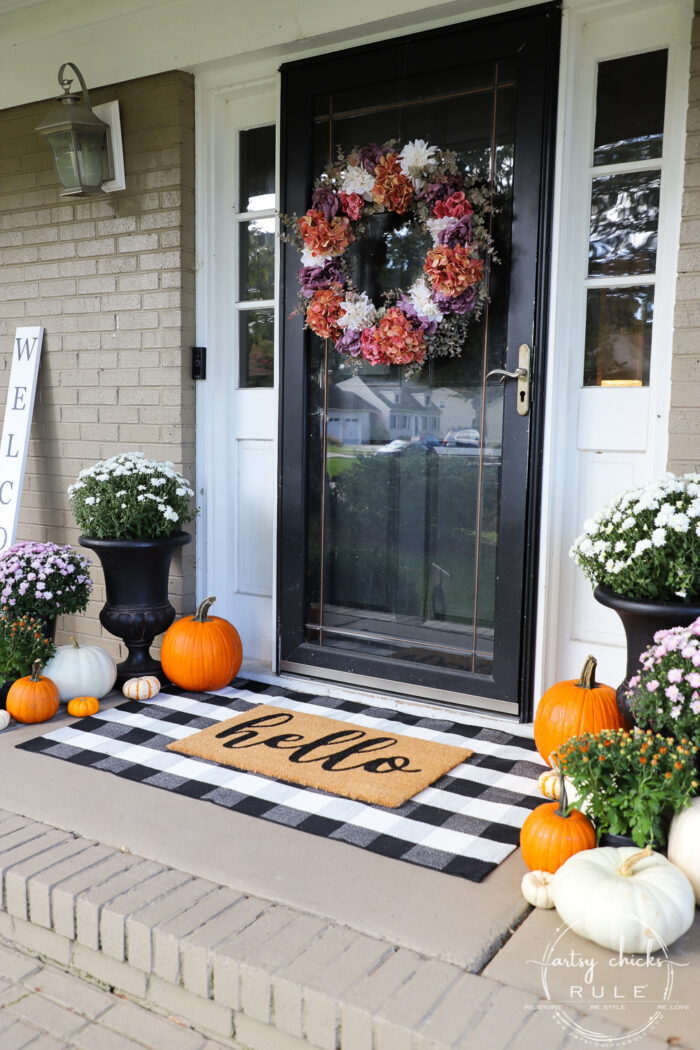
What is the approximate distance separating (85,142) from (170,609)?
1.82m

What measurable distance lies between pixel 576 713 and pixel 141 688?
5.00ft

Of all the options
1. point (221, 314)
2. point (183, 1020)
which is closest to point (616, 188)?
point (221, 314)

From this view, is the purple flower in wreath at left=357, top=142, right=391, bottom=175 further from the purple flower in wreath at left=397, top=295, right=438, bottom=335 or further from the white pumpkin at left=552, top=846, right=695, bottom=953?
the white pumpkin at left=552, top=846, right=695, bottom=953

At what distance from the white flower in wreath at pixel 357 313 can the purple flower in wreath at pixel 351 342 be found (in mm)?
15

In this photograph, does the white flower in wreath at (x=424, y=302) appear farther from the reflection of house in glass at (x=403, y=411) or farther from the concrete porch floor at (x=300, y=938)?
the concrete porch floor at (x=300, y=938)

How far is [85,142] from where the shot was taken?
11.1 ft

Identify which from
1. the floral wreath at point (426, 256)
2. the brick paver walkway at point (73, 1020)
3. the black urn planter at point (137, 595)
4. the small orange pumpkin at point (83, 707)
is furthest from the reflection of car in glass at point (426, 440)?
the brick paver walkway at point (73, 1020)

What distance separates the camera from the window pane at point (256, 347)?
11.3 ft

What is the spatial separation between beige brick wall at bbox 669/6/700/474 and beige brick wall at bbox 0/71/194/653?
1843 mm

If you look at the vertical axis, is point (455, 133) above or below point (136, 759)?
above

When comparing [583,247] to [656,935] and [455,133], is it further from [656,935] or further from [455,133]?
[656,935]

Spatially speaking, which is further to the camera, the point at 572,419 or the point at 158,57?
the point at 158,57

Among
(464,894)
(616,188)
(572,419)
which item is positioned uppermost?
(616,188)

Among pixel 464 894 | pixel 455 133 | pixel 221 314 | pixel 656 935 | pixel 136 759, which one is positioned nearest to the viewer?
pixel 656 935
